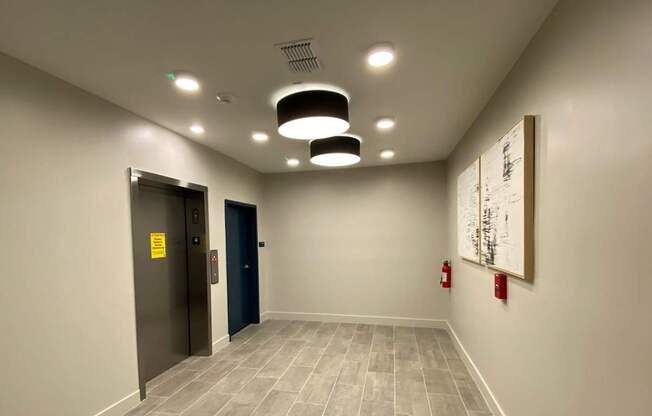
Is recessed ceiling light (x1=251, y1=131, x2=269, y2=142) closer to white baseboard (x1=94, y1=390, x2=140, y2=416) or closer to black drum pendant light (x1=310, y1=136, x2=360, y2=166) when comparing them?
black drum pendant light (x1=310, y1=136, x2=360, y2=166)

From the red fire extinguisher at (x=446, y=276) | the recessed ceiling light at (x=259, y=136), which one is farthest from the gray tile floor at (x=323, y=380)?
the recessed ceiling light at (x=259, y=136)

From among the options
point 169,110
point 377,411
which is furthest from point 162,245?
point 377,411

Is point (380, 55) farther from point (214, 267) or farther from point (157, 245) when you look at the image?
point (214, 267)

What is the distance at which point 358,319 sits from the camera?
499 centimetres

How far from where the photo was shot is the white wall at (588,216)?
980mm

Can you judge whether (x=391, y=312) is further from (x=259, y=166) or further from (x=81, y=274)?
(x=81, y=274)

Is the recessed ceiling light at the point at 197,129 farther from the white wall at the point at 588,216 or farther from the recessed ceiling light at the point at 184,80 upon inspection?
the white wall at the point at 588,216

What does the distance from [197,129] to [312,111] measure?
1599 millimetres

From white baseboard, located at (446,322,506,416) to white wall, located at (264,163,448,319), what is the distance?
102 centimetres

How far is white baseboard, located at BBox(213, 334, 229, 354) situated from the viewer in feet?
12.5

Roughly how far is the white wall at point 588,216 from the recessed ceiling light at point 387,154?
2.12 m

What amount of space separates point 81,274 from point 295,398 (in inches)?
82.5

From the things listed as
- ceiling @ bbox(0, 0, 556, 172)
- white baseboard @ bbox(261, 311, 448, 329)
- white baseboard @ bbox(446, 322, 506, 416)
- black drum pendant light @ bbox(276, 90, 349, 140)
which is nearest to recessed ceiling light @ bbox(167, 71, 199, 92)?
ceiling @ bbox(0, 0, 556, 172)

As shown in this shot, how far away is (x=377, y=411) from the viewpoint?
254 centimetres
